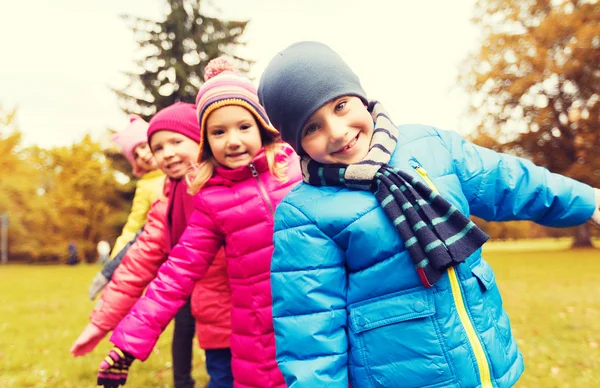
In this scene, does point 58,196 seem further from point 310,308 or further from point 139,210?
point 310,308

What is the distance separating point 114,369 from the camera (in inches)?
94.3

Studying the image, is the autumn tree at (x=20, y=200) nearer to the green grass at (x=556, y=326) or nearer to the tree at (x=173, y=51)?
the tree at (x=173, y=51)

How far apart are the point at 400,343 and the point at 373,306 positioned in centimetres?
15

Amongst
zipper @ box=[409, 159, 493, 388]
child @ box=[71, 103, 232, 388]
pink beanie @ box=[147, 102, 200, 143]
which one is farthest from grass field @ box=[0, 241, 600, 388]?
zipper @ box=[409, 159, 493, 388]

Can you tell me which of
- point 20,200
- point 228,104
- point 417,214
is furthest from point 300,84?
point 20,200

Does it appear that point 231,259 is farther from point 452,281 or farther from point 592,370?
point 592,370

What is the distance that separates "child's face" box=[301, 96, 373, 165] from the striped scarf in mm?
55

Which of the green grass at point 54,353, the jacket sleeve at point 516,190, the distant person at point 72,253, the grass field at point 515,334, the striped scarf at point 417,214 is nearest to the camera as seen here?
the striped scarf at point 417,214

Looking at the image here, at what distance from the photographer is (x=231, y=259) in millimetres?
2557

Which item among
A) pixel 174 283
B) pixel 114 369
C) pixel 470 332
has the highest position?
pixel 470 332

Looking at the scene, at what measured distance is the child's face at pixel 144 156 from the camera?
4270mm

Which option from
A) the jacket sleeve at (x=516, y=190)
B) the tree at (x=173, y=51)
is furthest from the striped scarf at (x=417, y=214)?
the tree at (x=173, y=51)

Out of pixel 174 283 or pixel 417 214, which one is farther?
pixel 174 283

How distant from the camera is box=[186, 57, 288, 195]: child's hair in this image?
8.29ft
